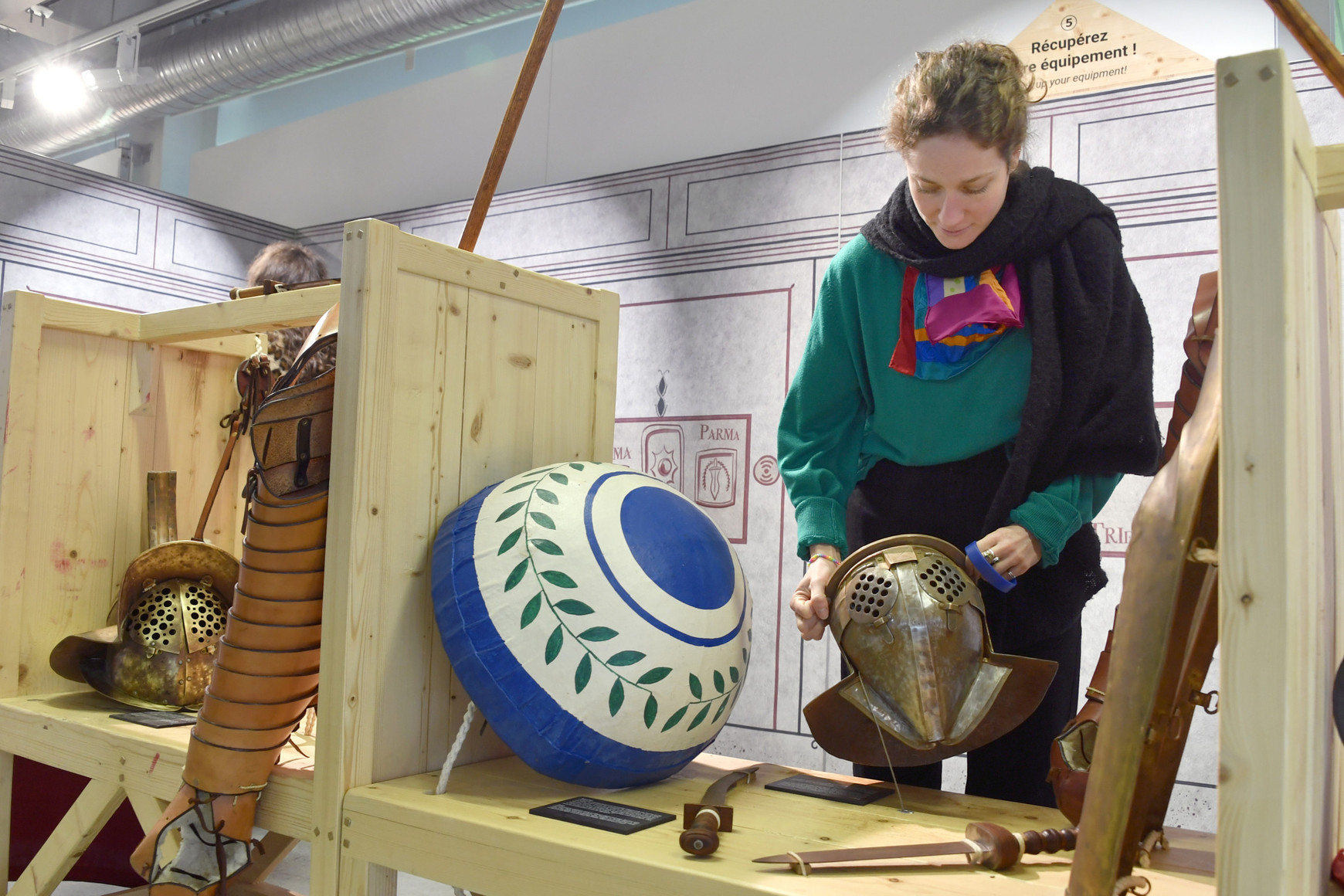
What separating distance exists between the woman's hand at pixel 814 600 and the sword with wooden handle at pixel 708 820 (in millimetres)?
262

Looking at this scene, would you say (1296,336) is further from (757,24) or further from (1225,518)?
(757,24)

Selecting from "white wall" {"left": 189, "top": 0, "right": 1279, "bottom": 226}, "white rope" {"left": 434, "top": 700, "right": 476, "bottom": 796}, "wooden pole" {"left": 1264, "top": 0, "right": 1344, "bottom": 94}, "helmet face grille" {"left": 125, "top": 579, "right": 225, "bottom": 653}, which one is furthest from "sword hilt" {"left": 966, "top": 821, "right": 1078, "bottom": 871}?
"white wall" {"left": 189, "top": 0, "right": 1279, "bottom": 226}

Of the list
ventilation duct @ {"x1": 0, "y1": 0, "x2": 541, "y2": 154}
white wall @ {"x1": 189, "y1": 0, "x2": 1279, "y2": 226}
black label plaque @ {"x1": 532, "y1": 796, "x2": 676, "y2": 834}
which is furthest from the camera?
ventilation duct @ {"x1": 0, "y1": 0, "x2": 541, "y2": 154}

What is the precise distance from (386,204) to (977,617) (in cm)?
536

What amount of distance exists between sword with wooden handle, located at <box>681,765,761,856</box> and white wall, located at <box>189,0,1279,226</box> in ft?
11.2

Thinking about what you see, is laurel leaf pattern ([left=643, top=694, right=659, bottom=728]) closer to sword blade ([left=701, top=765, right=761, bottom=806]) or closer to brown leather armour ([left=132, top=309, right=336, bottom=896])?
sword blade ([left=701, top=765, right=761, bottom=806])

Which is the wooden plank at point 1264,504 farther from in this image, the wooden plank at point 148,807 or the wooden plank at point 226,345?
the wooden plank at point 226,345

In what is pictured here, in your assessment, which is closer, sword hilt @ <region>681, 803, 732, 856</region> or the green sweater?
sword hilt @ <region>681, 803, 732, 856</region>

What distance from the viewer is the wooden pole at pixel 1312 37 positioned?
3.75ft

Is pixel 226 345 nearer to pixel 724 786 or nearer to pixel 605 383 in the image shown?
pixel 605 383

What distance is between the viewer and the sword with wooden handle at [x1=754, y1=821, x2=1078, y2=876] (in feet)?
4.22

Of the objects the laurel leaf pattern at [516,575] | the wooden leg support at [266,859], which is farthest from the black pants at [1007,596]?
the wooden leg support at [266,859]

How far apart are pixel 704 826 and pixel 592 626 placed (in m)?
0.33

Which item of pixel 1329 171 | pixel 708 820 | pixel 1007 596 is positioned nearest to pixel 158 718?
pixel 708 820
